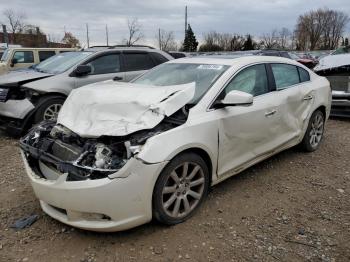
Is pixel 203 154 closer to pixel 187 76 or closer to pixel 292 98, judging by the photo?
pixel 187 76

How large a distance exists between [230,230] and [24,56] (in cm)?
1261

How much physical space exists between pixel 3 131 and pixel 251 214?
5.31 meters

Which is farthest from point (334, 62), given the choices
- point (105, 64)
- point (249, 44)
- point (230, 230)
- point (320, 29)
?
point (320, 29)

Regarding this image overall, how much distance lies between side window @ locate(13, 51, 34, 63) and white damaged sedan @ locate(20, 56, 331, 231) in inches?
421

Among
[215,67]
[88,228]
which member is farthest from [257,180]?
[88,228]

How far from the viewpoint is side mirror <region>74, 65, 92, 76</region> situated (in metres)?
6.75

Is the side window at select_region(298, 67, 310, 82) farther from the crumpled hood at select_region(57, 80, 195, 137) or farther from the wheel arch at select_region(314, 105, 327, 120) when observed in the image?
the crumpled hood at select_region(57, 80, 195, 137)

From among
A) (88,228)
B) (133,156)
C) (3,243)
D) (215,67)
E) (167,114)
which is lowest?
(3,243)

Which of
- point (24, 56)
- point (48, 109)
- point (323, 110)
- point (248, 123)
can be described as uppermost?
point (24, 56)

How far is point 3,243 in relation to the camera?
10.5 ft

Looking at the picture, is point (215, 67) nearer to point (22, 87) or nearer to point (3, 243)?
point (3, 243)

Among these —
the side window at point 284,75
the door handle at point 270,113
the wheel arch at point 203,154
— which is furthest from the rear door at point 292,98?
the wheel arch at point 203,154

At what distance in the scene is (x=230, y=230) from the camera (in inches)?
131

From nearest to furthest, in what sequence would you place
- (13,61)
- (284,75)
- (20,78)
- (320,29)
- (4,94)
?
(284,75) < (4,94) < (20,78) < (13,61) < (320,29)
